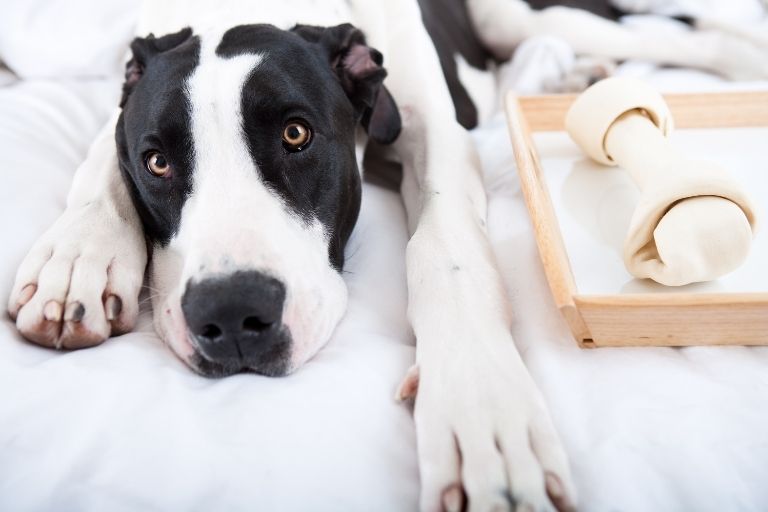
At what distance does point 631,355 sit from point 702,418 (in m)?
0.18

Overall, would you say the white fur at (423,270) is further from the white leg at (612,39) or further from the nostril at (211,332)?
the white leg at (612,39)

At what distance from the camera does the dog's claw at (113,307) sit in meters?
1.39

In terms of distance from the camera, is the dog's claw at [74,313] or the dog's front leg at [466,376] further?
the dog's claw at [74,313]

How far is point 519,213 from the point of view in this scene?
1775 millimetres

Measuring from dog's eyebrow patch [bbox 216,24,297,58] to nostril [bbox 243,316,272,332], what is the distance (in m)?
0.59

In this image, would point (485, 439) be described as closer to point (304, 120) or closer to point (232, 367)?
point (232, 367)

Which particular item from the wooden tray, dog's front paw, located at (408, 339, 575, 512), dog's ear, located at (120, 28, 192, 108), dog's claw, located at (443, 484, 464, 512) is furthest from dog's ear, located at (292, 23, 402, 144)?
dog's claw, located at (443, 484, 464, 512)

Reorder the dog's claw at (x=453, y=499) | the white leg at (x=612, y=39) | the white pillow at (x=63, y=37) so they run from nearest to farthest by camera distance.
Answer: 1. the dog's claw at (x=453, y=499)
2. the white pillow at (x=63, y=37)
3. the white leg at (x=612, y=39)

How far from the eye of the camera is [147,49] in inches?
65.7

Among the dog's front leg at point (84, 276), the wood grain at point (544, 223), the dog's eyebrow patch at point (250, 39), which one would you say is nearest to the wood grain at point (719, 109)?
the wood grain at point (544, 223)

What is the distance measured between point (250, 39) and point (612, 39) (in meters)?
1.76

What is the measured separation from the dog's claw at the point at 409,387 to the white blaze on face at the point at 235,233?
19 centimetres

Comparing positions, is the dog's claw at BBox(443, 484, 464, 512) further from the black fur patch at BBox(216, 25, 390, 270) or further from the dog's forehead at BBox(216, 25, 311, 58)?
the dog's forehead at BBox(216, 25, 311, 58)

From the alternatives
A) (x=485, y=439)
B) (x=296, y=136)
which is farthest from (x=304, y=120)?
(x=485, y=439)
